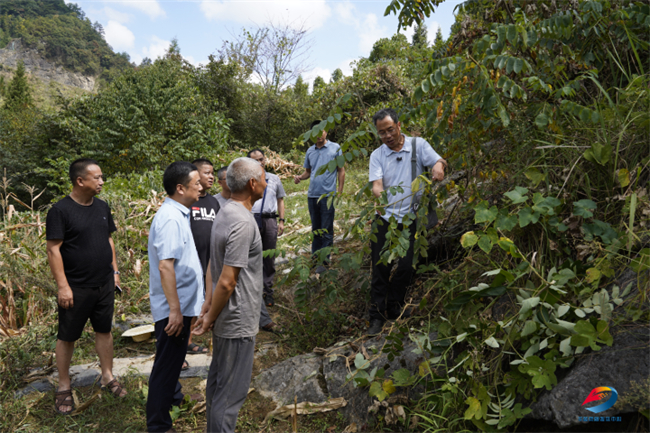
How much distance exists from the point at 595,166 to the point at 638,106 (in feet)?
1.40

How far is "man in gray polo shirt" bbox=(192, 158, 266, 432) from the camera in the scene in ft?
8.09

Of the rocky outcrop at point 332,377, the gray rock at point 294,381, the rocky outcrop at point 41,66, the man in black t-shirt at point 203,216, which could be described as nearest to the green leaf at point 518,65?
the rocky outcrop at point 332,377

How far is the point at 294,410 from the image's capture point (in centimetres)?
307

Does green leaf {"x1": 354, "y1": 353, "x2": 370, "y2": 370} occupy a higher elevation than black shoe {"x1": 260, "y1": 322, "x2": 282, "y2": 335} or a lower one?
higher

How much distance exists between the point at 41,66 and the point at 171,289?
10322 cm

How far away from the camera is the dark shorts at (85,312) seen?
3.46 m

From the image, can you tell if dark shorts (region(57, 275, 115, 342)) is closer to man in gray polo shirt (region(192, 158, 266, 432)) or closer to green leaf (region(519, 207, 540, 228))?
man in gray polo shirt (region(192, 158, 266, 432))

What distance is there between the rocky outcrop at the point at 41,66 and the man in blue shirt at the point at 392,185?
306ft

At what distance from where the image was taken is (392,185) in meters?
3.81

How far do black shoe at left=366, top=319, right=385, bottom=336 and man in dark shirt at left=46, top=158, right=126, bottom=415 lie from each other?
7.94ft

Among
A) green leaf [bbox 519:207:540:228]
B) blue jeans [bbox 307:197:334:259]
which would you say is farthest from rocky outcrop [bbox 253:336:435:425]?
blue jeans [bbox 307:197:334:259]

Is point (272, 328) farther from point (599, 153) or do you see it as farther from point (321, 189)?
point (599, 153)


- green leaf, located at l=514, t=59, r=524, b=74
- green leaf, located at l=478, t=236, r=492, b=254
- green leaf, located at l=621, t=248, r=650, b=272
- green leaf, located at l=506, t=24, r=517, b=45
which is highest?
green leaf, located at l=506, t=24, r=517, b=45

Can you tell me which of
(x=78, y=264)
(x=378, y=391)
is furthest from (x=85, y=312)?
(x=378, y=391)
